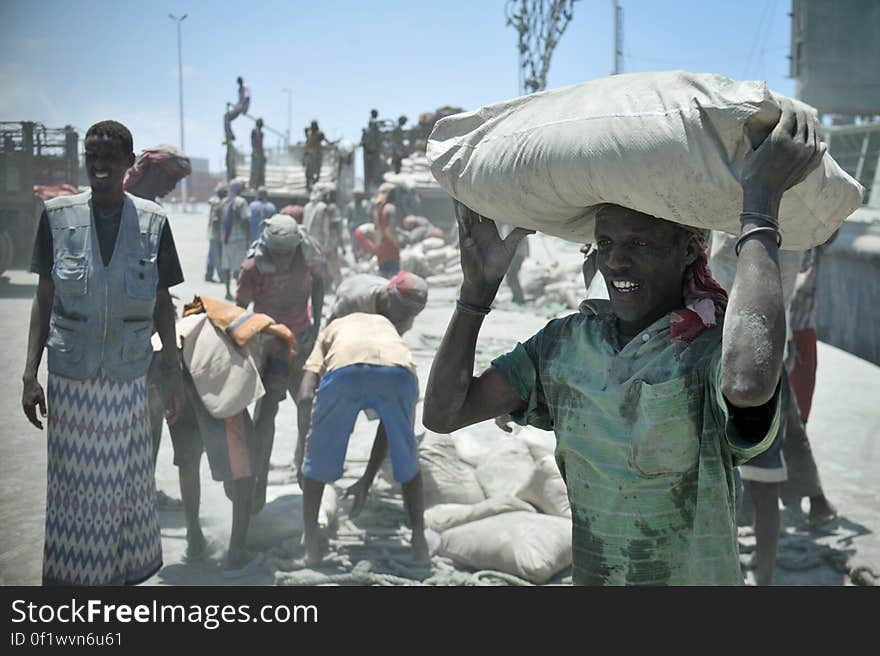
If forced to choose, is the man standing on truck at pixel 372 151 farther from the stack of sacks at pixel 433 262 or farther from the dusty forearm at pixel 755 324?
the dusty forearm at pixel 755 324

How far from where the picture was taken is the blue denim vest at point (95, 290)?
3121 mm

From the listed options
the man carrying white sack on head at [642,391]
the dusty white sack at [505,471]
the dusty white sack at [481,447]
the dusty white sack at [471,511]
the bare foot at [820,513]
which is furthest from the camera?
the dusty white sack at [481,447]

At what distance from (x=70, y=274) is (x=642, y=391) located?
2.30m

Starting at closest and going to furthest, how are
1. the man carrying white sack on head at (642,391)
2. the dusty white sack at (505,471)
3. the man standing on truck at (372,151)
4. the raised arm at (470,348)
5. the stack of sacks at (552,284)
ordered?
the man carrying white sack on head at (642,391)
the raised arm at (470,348)
the dusty white sack at (505,471)
the stack of sacks at (552,284)
the man standing on truck at (372,151)

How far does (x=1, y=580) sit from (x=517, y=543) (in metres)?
2.27

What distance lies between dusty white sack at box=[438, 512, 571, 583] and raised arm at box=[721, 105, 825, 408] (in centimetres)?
262

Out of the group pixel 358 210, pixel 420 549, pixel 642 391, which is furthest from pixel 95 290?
pixel 358 210

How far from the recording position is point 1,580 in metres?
3.73

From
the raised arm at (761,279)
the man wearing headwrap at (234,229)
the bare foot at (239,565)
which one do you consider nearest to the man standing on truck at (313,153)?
the man wearing headwrap at (234,229)

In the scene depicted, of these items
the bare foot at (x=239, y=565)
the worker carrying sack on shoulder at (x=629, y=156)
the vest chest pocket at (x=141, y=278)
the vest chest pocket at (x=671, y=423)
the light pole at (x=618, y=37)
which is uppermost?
the light pole at (x=618, y=37)

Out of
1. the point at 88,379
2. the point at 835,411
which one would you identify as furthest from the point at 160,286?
the point at 835,411

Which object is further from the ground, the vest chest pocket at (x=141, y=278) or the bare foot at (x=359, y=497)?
the vest chest pocket at (x=141, y=278)

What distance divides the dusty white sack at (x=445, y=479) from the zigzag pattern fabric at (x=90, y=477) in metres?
1.83
